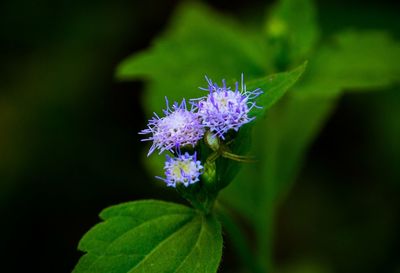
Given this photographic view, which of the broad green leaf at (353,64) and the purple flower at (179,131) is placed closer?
the purple flower at (179,131)

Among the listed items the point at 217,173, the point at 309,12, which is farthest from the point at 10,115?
the point at 217,173

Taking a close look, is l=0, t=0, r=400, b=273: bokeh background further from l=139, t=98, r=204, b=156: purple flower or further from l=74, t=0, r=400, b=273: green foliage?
l=139, t=98, r=204, b=156: purple flower

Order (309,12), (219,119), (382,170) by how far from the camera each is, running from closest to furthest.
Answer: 1. (219,119)
2. (309,12)
3. (382,170)

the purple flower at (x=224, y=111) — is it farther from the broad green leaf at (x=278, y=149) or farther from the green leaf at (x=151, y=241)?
the broad green leaf at (x=278, y=149)

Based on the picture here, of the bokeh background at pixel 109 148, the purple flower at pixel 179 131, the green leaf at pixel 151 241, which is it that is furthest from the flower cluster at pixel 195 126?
the bokeh background at pixel 109 148

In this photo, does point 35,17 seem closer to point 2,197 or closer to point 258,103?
point 2,197

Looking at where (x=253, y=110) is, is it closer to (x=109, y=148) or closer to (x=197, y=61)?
(x=197, y=61)
